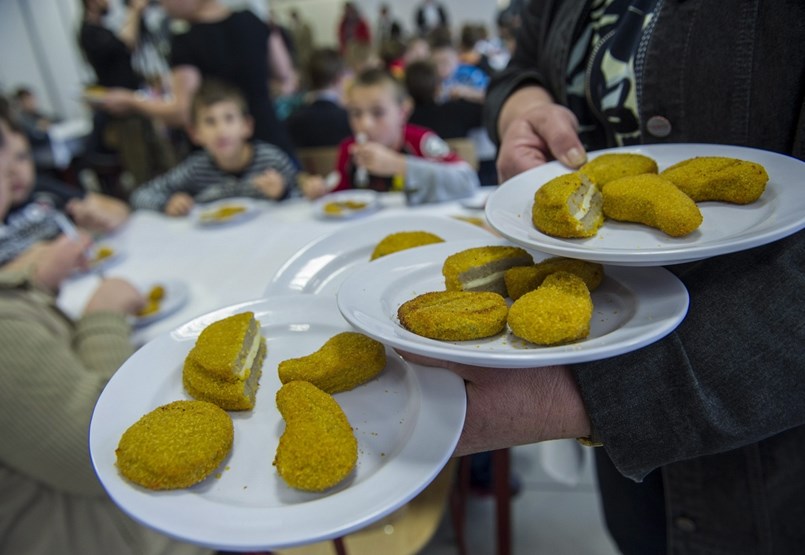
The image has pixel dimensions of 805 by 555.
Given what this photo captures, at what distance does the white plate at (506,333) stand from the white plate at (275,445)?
0.27 feet

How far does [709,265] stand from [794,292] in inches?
3.9

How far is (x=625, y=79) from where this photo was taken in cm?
87

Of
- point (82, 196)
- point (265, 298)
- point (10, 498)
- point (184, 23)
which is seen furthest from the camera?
point (184, 23)

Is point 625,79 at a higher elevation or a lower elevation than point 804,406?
higher

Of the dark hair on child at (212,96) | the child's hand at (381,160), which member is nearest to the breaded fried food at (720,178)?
the child's hand at (381,160)

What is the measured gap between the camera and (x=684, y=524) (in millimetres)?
958

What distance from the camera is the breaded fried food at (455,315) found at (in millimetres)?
633

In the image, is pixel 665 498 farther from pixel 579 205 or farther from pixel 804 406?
pixel 579 205

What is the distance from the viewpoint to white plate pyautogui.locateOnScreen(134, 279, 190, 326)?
1479 millimetres

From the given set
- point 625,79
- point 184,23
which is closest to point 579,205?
point 625,79

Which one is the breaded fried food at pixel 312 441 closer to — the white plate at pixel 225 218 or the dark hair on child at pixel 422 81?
the white plate at pixel 225 218

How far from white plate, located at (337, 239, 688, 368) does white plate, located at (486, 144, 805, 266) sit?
0.17 feet

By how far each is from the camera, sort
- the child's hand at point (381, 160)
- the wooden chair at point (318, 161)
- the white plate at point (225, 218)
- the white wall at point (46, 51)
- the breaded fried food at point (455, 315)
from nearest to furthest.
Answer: the breaded fried food at point (455, 315) → the white plate at point (225, 218) → the child's hand at point (381, 160) → the wooden chair at point (318, 161) → the white wall at point (46, 51)

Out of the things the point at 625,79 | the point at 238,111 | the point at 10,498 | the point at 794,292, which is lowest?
the point at 10,498
